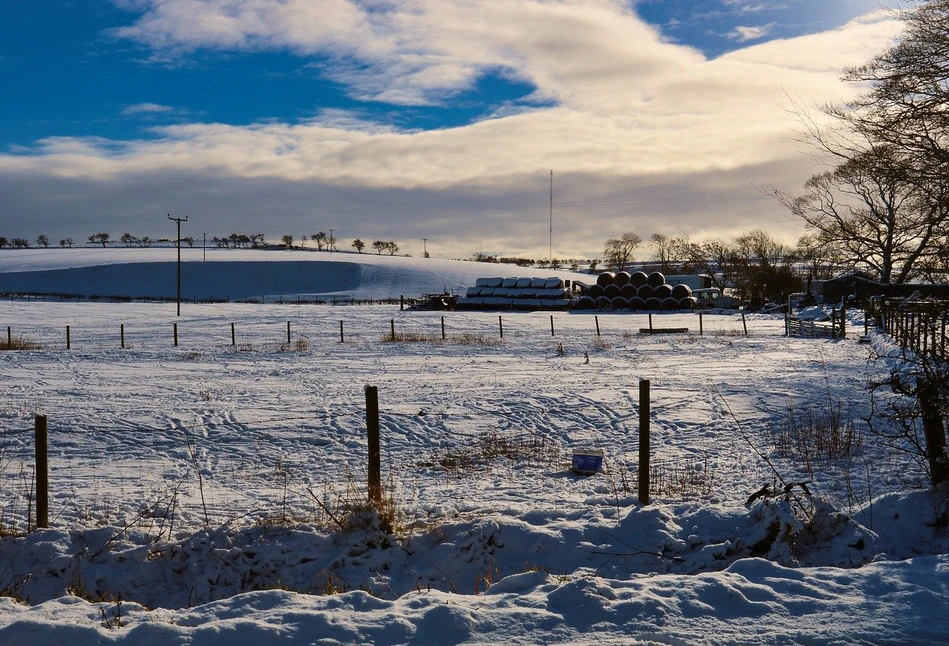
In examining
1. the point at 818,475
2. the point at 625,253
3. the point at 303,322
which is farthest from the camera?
the point at 625,253

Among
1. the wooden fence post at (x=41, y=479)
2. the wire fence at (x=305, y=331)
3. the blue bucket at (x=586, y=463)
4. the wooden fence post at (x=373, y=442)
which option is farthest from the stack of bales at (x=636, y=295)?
the wooden fence post at (x=41, y=479)

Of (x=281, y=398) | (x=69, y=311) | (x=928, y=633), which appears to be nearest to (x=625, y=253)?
(x=69, y=311)

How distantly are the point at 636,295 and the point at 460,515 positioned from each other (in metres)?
59.7

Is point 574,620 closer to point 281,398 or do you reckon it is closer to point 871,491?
point 871,491

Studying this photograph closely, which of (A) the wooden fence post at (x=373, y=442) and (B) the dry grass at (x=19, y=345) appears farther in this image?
(B) the dry grass at (x=19, y=345)

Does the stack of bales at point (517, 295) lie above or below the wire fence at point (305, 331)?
above

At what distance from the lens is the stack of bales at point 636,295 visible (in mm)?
65312

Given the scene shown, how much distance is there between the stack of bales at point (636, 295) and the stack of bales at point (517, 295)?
2.43 metres

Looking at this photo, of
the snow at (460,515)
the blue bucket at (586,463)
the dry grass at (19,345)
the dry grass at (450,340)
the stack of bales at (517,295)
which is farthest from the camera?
the stack of bales at (517,295)

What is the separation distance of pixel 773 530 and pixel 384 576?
Answer: 12.3ft

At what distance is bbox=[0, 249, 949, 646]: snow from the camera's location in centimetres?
507

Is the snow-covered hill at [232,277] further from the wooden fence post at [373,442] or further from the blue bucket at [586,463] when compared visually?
the wooden fence post at [373,442]

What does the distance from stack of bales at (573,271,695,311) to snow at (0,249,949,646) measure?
42758mm

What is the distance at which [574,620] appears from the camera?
199 inches
